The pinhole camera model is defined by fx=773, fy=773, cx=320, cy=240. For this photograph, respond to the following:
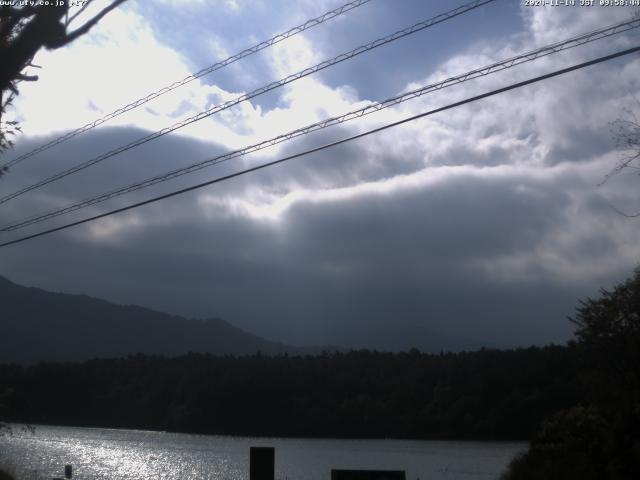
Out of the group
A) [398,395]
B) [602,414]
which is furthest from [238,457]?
[602,414]

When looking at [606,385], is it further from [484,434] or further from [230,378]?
[230,378]

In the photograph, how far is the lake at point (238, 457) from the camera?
5022 centimetres

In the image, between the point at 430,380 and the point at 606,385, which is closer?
the point at 606,385

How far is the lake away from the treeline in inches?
96.8

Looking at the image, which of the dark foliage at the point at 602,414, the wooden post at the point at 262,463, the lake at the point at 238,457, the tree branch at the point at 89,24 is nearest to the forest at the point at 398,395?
the dark foliage at the point at 602,414

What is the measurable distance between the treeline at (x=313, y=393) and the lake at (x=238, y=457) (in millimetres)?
2458

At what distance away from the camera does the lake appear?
50.2 meters

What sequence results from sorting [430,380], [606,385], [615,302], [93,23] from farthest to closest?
1. [430,380]
2. [615,302]
3. [606,385]
4. [93,23]

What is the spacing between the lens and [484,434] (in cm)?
6625

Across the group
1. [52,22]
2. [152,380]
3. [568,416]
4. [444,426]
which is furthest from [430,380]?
[52,22]

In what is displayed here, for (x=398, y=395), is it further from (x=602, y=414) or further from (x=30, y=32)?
(x=30, y=32)

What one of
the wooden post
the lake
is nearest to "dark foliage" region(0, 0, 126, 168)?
the wooden post

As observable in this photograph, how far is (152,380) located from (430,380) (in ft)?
141

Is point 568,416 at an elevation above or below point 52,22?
below
